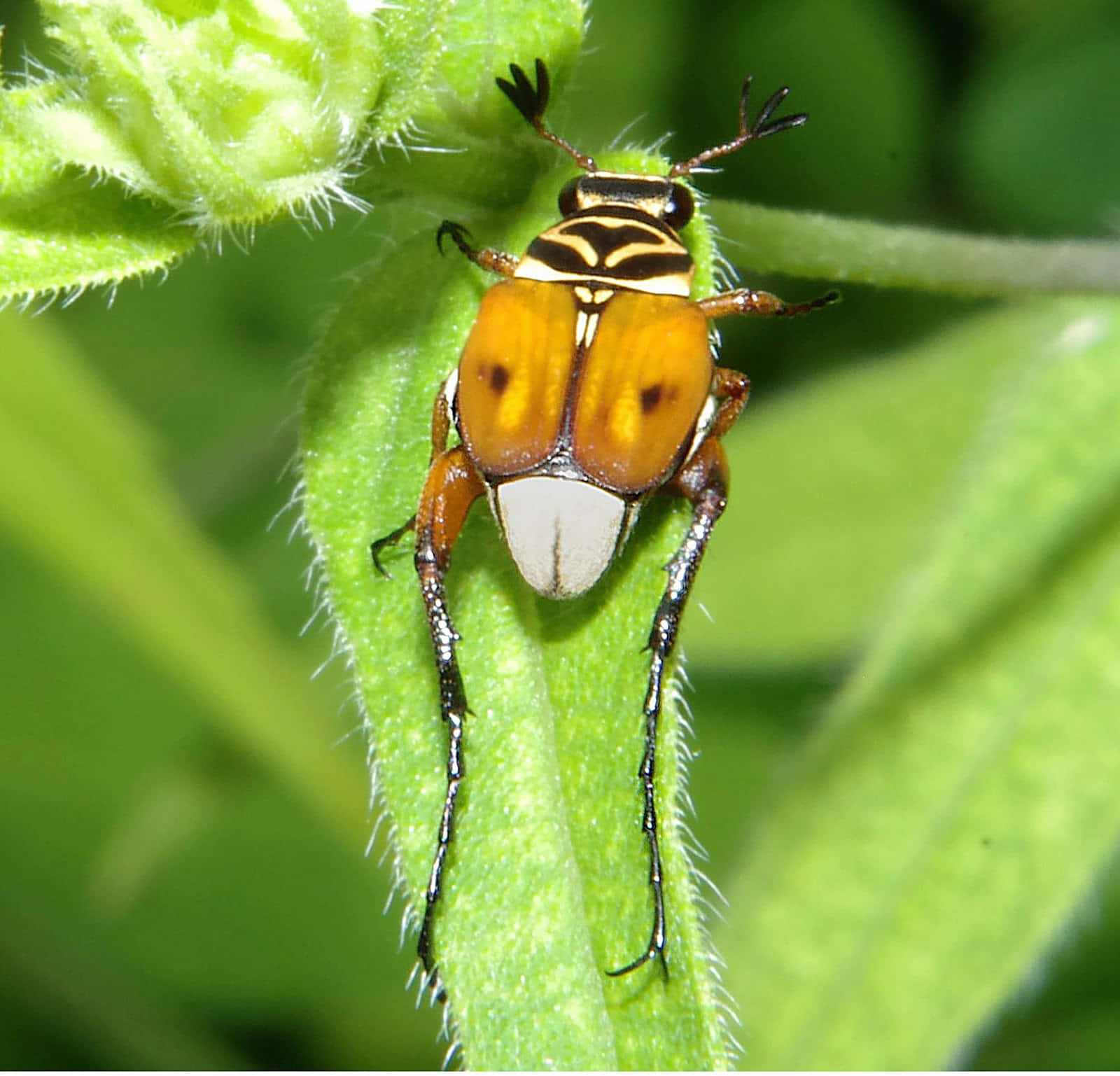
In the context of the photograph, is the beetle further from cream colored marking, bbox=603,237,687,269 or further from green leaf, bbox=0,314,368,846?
green leaf, bbox=0,314,368,846

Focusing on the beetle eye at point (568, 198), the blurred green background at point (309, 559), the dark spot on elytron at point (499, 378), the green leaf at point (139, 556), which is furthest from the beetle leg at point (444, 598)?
the blurred green background at point (309, 559)

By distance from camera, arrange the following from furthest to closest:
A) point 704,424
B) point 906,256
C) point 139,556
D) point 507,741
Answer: point 139,556, point 906,256, point 704,424, point 507,741

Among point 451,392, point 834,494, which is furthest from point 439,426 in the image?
point 834,494

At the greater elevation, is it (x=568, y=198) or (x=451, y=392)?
(x=568, y=198)

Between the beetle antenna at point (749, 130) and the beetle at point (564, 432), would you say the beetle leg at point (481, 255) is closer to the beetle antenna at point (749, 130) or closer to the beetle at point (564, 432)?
→ the beetle at point (564, 432)

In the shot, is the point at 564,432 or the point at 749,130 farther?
the point at 749,130

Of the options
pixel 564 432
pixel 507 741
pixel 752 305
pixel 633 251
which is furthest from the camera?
pixel 752 305

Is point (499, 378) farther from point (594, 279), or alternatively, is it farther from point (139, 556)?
point (139, 556)

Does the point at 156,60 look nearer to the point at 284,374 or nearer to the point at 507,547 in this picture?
the point at 507,547
